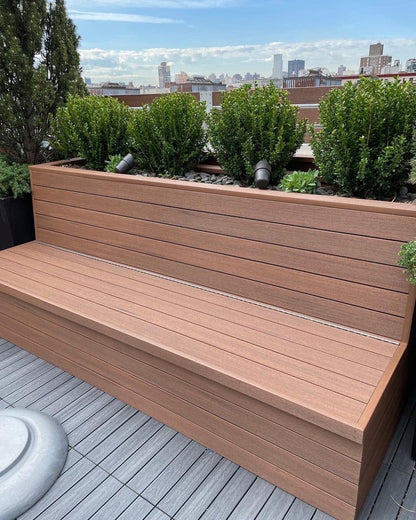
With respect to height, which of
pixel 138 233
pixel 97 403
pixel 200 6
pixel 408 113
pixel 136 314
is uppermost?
pixel 200 6

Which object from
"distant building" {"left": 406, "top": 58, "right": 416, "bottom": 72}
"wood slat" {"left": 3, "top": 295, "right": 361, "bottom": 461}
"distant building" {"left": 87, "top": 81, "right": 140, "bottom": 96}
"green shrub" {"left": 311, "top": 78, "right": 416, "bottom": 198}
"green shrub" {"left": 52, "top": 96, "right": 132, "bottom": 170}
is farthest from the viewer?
"distant building" {"left": 406, "top": 58, "right": 416, "bottom": 72}

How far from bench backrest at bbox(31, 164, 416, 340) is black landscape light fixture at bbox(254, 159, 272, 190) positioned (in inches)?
3.5

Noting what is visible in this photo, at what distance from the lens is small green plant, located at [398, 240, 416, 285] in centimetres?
135

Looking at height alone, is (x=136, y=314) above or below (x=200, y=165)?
below

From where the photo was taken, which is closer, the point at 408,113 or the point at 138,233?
the point at 408,113

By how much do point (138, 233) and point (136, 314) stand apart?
23.2 inches

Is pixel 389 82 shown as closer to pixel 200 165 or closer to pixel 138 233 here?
pixel 200 165

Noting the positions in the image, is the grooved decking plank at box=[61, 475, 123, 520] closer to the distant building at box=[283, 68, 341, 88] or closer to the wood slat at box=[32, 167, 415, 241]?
the wood slat at box=[32, 167, 415, 241]

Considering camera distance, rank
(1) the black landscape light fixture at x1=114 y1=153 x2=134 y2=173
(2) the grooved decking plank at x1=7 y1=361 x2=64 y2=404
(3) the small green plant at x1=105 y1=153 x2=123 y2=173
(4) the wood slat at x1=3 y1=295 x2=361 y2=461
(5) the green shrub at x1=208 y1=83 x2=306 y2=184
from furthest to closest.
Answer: (3) the small green plant at x1=105 y1=153 x2=123 y2=173 → (1) the black landscape light fixture at x1=114 y1=153 x2=134 y2=173 → (5) the green shrub at x1=208 y1=83 x2=306 y2=184 → (2) the grooved decking plank at x1=7 y1=361 x2=64 y2=404 → (4) the wood slat at x1=3 y1=295 x2=361 y2=461

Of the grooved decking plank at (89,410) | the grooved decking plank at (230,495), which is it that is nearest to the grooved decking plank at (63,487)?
the grooved decking plank at (89,410)

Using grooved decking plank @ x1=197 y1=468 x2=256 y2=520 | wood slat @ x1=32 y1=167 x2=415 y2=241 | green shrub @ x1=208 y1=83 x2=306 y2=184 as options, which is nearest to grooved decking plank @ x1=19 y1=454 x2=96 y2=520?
grooved decking plank @ x1=197 y1=468 x2=256 y2=520

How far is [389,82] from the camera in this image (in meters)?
1.93

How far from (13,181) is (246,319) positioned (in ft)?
6.38

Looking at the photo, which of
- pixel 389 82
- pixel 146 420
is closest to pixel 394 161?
pixel 389 82
